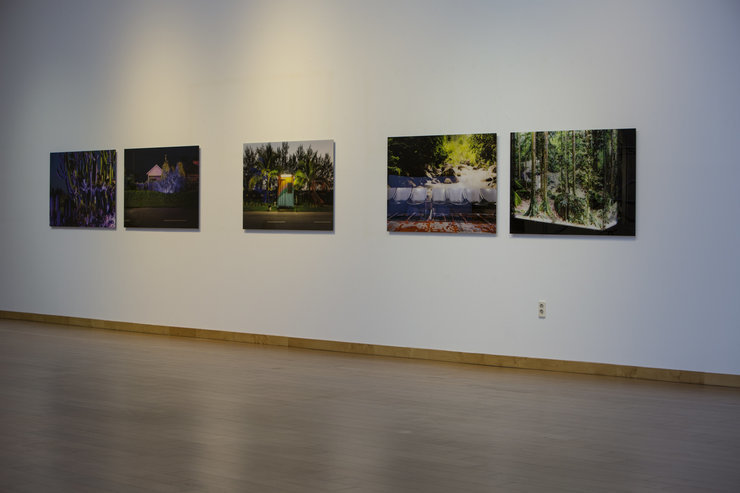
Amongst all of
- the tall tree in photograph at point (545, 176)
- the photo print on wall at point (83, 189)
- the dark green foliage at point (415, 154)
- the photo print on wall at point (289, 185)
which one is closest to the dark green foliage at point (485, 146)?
the dark green foliage at point (415, 154)

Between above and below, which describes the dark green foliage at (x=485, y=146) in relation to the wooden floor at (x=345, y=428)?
above

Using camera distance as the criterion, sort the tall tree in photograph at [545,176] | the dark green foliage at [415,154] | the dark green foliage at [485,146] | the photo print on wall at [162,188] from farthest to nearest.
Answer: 1. the photo print on wall at [162,188]
2. the dark green foliage at [415,154]
3. the dark green foliage at [485,146]
4. the tall tree in photograph at [545,176]

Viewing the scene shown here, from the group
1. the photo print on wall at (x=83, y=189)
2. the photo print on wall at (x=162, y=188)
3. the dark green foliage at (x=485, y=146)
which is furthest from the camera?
the photo print on wall at (x=83, y=189)

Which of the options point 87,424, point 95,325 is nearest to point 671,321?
point 87,424

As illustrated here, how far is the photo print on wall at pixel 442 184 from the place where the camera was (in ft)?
28.6

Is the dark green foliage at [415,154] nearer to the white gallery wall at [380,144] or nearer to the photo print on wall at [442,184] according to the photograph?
the photo print on wall at [442,184]

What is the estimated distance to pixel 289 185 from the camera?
9.94 metres

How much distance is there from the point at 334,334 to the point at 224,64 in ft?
12.2

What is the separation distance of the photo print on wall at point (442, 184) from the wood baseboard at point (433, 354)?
1.36 m

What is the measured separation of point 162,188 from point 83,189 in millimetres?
1523

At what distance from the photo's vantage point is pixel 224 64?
1043cm

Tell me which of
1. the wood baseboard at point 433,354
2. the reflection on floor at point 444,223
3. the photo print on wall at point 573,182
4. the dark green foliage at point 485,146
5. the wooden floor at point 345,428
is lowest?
the wooden floor at point 345,428

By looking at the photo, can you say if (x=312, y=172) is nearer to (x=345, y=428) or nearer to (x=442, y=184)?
(x=442, y=184)

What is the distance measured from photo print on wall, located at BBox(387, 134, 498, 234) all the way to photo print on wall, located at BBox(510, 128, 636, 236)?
31 cm
